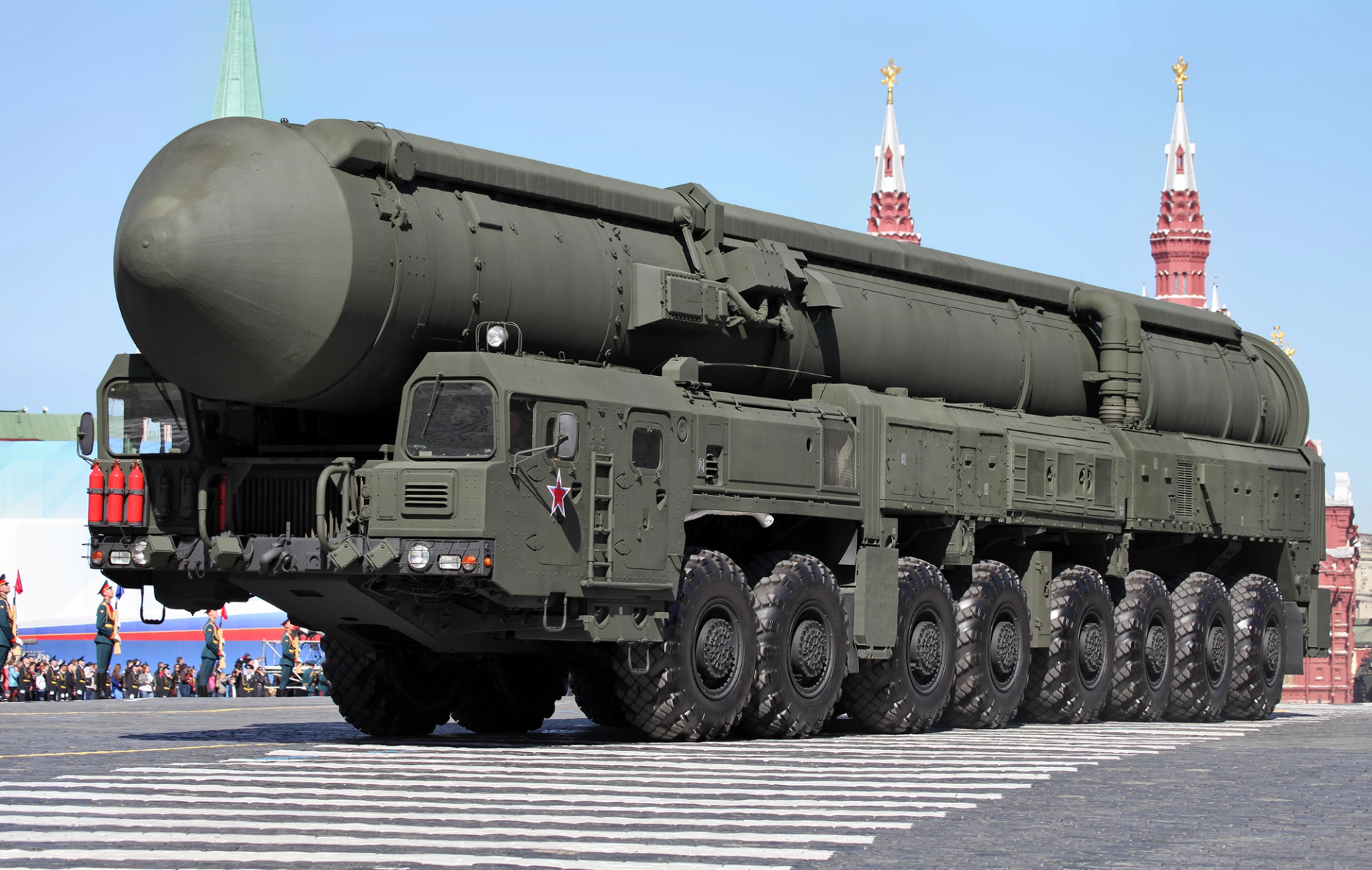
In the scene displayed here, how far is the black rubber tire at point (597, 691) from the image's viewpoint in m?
17.6

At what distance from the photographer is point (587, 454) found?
596 inches

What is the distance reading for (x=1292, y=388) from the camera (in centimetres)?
2750

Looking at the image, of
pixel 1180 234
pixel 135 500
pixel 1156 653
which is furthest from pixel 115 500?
pixel 1180 234

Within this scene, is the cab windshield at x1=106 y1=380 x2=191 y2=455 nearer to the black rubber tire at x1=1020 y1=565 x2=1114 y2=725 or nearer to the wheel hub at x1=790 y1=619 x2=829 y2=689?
the wheel hub at x1=790 y1=619 x2=829 y2=689

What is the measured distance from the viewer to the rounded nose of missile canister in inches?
566

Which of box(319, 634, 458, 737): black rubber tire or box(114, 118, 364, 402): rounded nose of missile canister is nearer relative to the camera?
box(114, 118, 364, 402): rounded nose of missile canister

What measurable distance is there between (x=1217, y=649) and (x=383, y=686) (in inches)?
448

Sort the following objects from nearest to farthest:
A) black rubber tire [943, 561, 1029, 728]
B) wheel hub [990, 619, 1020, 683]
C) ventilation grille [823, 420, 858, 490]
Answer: ventilation grille [823, 420, 858, 490] → black rubber tire [943, 561, 1029, 728] → wheel hub [990, 619, 1020, 683]

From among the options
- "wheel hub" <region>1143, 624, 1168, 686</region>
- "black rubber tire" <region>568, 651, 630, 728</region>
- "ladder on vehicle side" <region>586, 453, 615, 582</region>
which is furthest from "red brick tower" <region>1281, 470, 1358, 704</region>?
"ladder on vehicle side" <region>586, 453, 615, 582</region>

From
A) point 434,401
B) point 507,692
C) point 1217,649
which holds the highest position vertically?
point 434,401

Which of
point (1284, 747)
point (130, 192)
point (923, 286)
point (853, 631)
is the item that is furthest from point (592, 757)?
point (923, 286)

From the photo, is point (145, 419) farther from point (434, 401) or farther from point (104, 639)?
point (104, 639)

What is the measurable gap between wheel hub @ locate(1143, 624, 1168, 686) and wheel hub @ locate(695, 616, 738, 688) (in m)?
7.76

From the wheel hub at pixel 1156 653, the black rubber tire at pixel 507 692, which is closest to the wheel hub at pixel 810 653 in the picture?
the black rubber tire at pixel 507 692
